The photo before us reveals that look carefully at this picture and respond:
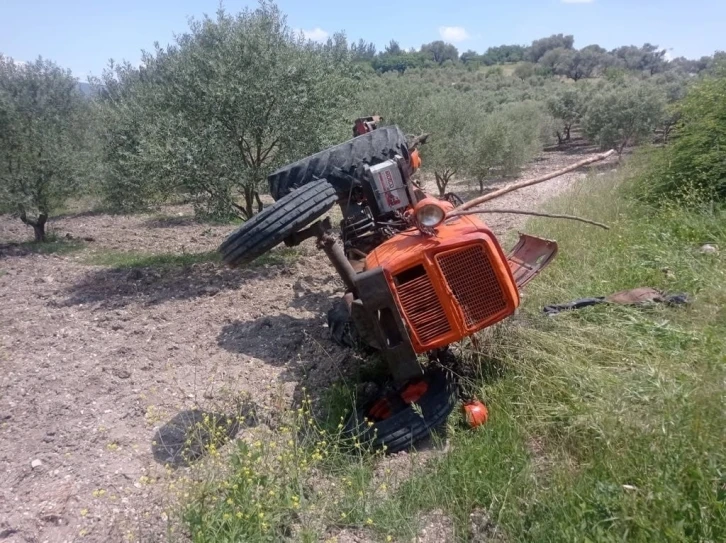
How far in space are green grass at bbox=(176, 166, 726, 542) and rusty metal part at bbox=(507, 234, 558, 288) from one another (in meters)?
0.35

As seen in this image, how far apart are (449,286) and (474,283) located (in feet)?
0.53

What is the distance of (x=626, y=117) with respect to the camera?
68.1ft

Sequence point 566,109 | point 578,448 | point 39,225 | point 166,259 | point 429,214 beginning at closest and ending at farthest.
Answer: point 578,448 < point 429,214 < point 166,259 < point 39,225 < point 566,109

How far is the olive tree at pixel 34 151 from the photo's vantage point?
32.4 ft

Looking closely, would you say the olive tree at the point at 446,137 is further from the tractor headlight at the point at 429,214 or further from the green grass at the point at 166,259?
the tractor headlight at the point at 429,214

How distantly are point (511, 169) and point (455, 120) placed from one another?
3.00 m

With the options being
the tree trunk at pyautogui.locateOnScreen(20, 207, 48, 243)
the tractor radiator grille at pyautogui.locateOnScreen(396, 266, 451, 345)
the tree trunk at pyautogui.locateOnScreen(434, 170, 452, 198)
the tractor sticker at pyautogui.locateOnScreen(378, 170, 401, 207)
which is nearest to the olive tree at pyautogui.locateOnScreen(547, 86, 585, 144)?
the tree trunk at pyautogui.locateOnScreen(434, 170, 452, 198)

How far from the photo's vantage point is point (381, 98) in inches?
527

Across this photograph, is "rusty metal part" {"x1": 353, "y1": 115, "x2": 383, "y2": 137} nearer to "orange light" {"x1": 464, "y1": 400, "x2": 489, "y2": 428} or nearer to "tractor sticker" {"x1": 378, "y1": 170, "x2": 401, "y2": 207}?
"tractor sticker" {"x1": 378, "y1": 170, "x2": 401, "y2": 207}

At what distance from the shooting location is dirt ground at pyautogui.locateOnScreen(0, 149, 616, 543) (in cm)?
312

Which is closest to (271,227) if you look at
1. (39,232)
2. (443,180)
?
(39,232)

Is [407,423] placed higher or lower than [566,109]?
higher

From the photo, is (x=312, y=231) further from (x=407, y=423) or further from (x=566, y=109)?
(x=566, y=109)

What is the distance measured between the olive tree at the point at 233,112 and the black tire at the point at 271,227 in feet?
12.9
